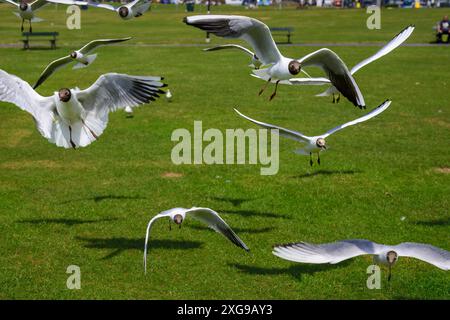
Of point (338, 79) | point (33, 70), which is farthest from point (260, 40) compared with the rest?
point (33, 70)

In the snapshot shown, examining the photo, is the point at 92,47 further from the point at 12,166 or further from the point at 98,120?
the point at 12,166

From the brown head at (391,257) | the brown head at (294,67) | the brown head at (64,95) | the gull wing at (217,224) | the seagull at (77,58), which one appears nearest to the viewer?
the brown head at (391,257)

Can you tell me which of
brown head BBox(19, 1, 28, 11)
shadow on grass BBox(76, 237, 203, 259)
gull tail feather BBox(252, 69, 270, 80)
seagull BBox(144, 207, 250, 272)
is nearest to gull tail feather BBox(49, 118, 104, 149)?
shadow on grass BBox(76, 237, 203, 259)

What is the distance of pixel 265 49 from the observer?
929 cm

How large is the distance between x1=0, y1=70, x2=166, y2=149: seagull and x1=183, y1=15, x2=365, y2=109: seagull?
178 centimetres

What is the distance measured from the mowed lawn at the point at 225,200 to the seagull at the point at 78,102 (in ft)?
4.80

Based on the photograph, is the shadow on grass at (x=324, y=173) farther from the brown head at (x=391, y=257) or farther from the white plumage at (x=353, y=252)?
the brown head at (x=391, y=257)

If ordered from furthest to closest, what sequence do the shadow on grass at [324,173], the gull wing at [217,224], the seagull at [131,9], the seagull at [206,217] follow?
the shadow on grass at [324,173], the seagull at [131,9], the gull wing at [217,224], the seagull at [206,217]

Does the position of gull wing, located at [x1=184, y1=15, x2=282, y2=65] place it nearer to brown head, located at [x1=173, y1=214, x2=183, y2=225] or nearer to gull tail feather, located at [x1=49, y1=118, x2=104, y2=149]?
brown head, located at [x1=173, y1=214, x2=183, y2=225]

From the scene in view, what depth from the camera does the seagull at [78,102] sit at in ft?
33.9

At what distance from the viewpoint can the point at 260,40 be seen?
30.0 ft

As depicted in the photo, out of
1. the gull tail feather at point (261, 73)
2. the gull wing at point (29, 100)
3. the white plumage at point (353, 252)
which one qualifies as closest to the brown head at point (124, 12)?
the gull wing at point (29, 100)

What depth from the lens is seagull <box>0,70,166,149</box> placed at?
10320mm

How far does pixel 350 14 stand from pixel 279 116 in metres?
46.6
